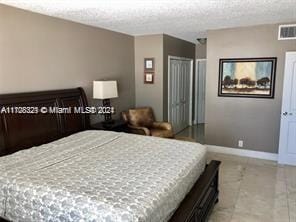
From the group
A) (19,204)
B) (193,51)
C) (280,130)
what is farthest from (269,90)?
(19,204)

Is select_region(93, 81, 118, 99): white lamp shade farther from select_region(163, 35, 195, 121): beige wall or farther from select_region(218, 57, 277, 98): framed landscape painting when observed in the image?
select_region(218, 57, 277, 98): framed landscape painting

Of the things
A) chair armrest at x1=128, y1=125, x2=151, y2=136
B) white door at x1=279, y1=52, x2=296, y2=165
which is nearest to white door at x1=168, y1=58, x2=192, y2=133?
chair armrest at x1=128, y1=125, x2=151, y2=136

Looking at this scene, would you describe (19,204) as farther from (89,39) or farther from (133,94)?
(133,94)

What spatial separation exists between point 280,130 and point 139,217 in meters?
3.63

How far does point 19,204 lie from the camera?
1930 millimetres

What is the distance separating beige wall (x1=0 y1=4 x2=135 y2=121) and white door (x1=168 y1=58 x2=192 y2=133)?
1.35 meters

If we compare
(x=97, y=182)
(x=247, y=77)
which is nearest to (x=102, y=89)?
(x=97, y=182)

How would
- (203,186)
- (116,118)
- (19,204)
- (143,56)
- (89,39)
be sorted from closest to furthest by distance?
1. (19,204)
2. (203,186)
3. (89,39)
4. (116,118)
5. (143,56)

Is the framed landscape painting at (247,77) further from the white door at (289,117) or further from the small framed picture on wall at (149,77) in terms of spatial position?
the small framed picture on wall at (149,77)

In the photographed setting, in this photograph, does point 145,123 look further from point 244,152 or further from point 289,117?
point 289,117

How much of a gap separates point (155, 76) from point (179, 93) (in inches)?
46.8

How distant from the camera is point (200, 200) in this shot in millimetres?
2336

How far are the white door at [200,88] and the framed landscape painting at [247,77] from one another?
247cm

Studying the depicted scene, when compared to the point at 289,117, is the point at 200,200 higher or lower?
lower
